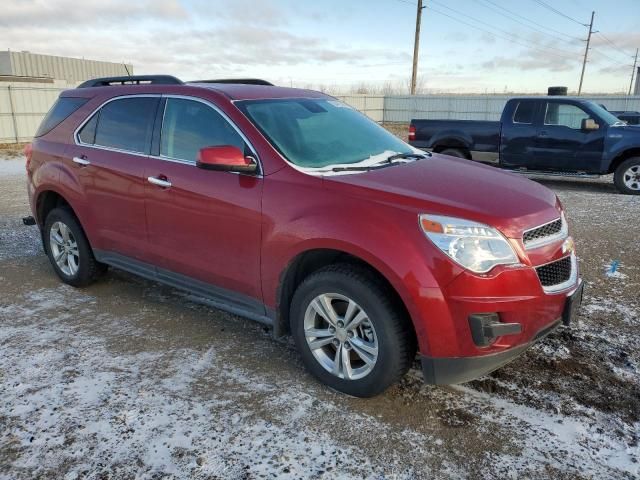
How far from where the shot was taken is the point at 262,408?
9.94ft

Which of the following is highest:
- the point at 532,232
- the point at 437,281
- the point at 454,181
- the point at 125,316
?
the point at 454,181

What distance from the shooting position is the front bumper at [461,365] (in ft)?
9.07

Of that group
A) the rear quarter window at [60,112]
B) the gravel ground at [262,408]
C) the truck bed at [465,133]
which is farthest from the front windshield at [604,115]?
the rear quarter window at [60,112]

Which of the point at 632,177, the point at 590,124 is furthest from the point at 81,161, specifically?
the point at 632,177

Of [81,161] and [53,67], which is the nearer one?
[81,161]

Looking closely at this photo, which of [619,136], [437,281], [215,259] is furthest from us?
[619,136]

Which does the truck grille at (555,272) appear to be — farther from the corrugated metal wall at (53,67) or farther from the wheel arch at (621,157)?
the corrugated metal wall at (53,67)

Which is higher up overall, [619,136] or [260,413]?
[619,136]

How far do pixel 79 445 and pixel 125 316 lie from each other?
1.75m

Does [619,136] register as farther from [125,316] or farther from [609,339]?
[125,316]

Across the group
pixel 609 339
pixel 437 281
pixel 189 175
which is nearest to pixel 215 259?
pixel 189 175

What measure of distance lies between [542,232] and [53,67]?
152 ft

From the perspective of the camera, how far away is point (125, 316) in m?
4.36

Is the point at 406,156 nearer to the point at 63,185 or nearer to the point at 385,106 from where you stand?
the point at 63,185
